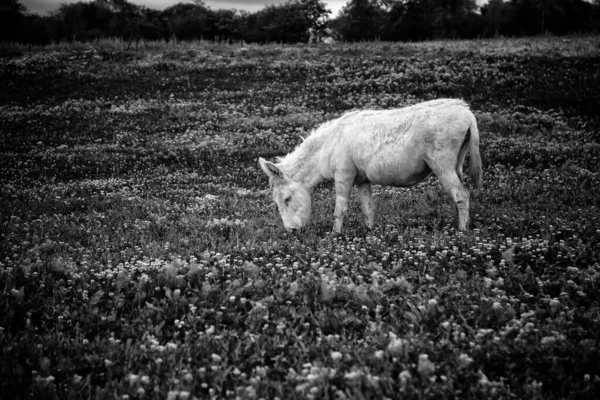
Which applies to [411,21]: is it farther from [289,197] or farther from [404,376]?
[404,376]

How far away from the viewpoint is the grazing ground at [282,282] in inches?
166

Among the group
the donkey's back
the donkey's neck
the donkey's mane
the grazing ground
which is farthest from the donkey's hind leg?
the donkey's mane

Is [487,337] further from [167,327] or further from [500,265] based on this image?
[167,327]

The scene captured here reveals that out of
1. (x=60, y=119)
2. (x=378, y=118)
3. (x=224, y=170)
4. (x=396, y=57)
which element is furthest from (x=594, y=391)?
(x=396, y=57)

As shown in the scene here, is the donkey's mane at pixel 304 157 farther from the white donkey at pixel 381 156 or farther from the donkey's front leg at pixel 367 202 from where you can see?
the donkey's front leg at pixel 367 202

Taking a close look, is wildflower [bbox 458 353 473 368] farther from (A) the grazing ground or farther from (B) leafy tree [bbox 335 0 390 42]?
(B) leafy tree [bbox 335 0 390 42]

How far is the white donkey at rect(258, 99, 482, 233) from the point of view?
8.74 m

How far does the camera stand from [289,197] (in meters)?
10.0

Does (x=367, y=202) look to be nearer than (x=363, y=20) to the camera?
Yes

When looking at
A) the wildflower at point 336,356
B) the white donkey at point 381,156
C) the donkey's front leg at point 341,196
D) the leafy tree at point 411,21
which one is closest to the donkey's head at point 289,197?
the white donkey at point 381,156

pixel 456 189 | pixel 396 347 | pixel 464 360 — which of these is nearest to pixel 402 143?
pixel 456 189

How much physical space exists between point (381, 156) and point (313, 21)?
79.5m

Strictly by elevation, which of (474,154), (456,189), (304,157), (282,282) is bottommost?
(282,282)

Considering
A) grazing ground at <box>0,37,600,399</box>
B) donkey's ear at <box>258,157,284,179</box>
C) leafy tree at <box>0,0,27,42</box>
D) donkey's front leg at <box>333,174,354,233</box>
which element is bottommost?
grazing ground at <box>0,37,600,399</box>
